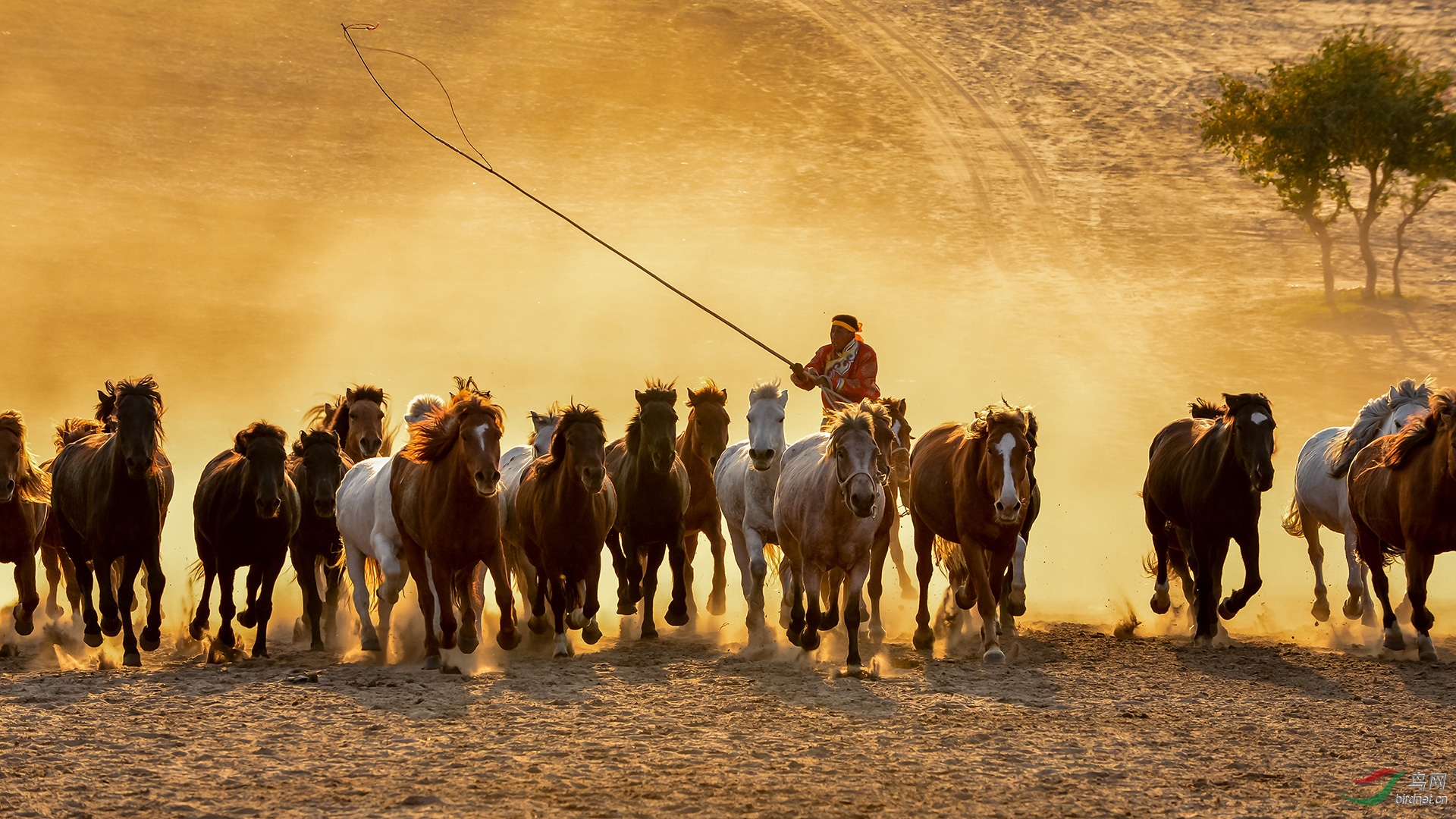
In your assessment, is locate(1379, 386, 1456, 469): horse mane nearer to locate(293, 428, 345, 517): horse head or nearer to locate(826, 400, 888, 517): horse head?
locate(826, 400, 888, 517): horse head

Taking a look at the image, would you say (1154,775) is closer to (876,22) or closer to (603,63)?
(603,63)

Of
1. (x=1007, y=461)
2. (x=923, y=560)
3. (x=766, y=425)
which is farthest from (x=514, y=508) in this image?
(x=1007, y=461)

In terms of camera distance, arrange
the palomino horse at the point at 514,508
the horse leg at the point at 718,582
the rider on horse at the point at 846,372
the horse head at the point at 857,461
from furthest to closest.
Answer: the horse leg at the point at 718,582
the rider on horse at the point at 846,372
the palomino horse at the point at 514,508
the horse head at the point at 857,461

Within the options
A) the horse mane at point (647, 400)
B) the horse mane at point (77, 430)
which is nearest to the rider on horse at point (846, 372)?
the horse mane at point (647, 400)

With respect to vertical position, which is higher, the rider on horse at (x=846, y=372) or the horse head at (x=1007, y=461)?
the rider on horse at (x=846, y=372)

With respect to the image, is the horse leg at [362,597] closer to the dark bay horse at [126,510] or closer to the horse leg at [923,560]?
the dark bay horse at [126,510]

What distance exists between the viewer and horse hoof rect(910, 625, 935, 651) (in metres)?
10.5

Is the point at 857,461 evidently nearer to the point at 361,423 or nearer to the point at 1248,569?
the point at 1248,569

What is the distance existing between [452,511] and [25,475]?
3.42 m

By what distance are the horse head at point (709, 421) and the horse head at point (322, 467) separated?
2661 millimetres

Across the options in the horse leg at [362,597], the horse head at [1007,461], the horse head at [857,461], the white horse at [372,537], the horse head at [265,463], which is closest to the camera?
the horse head at [857,461]

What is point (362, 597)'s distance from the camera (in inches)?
416

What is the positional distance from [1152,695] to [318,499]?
18.0 ft

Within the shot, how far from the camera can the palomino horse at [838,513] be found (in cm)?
880
